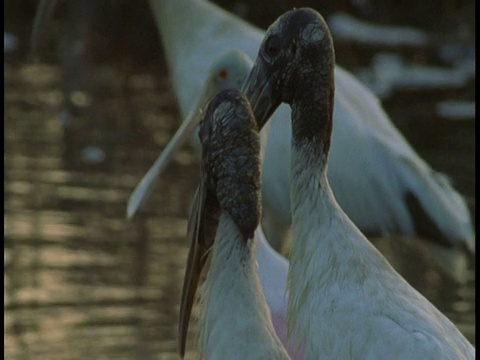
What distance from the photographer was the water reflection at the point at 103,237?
6770mm

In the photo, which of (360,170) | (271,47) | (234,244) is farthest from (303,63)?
(360,170)

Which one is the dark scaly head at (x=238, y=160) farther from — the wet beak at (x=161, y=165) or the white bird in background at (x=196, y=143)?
the wet beak at (x=161, y=165)

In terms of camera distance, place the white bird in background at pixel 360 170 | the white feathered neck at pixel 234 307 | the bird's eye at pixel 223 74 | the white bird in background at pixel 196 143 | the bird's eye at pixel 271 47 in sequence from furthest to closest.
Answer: the white bird in background at pixel 360 170 → the bird's eye at pixel 223 74 → the white bird in background at pixel 196 143 → the bird's eye at pixel 271 47 → the white feathered neck at pixel 234 307

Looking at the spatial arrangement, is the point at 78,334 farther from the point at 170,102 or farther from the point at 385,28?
the point at 385,28

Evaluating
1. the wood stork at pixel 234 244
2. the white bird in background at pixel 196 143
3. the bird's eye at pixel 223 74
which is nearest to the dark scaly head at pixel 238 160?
the wood stork at pixel 234 244

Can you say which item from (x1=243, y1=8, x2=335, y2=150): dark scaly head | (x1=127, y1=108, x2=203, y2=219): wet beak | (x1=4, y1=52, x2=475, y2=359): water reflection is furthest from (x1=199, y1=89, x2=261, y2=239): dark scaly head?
(x1=4, y1=52, x2=475, y2=359): water reflection

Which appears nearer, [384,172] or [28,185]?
[384,172]

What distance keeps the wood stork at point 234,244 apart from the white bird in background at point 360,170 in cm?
252

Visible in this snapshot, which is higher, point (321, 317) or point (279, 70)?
point (279, 70)

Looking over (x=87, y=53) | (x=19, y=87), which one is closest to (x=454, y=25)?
(x=87, y=53)

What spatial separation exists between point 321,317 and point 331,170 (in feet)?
8.72

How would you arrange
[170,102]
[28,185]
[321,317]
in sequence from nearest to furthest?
[321,317] → [28,185] → [170,102]

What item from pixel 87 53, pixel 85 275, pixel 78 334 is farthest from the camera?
pixel 87 53

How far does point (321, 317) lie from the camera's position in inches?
166
